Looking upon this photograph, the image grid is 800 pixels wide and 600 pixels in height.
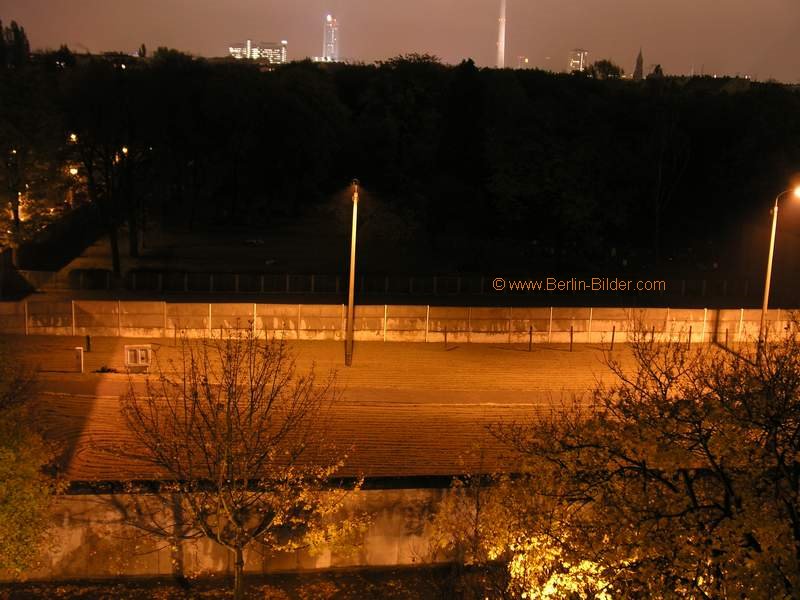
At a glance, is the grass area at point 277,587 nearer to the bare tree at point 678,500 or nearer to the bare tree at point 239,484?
the bare tree at point 239,484

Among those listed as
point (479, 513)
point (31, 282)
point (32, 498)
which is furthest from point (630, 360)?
point (31, 282)

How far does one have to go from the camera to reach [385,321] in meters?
27.1

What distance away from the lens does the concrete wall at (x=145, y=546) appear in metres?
12.9

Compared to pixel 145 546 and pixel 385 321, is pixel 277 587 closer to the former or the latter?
pixel 145 546

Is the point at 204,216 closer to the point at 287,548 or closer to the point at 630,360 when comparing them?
the point at 630,360

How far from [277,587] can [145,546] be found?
2.49 meters

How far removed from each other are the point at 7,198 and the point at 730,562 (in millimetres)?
35773

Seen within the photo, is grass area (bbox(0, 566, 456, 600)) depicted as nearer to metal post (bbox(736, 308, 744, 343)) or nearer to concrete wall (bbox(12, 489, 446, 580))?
concrete wall (bbox(12, 489, 446, 580))

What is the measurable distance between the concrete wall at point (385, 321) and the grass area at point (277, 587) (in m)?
12.8

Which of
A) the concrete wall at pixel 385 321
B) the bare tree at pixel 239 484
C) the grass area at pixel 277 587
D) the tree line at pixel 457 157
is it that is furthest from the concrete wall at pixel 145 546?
the tree line at pixel 457 157

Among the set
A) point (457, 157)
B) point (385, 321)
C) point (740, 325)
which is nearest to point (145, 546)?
point (385, 321)

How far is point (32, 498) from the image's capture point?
36.6ft

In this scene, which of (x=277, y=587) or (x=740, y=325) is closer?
(x=277, y=587)

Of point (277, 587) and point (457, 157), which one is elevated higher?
point (457, 157)
